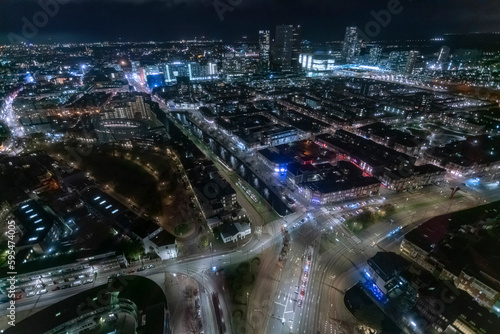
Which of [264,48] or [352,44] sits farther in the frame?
[352,44]

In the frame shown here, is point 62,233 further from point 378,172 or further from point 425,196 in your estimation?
point 425,196

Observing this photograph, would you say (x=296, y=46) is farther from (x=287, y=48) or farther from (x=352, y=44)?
(x=352, y=44)

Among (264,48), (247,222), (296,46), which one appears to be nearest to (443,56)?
(296,46)

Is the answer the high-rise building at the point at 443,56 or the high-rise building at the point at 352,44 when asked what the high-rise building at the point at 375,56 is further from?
the high-rise building at the point at 443,56

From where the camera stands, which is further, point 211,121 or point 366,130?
point 211,121

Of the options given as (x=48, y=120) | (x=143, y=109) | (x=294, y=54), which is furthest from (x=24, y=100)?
(x=294, y=54)
